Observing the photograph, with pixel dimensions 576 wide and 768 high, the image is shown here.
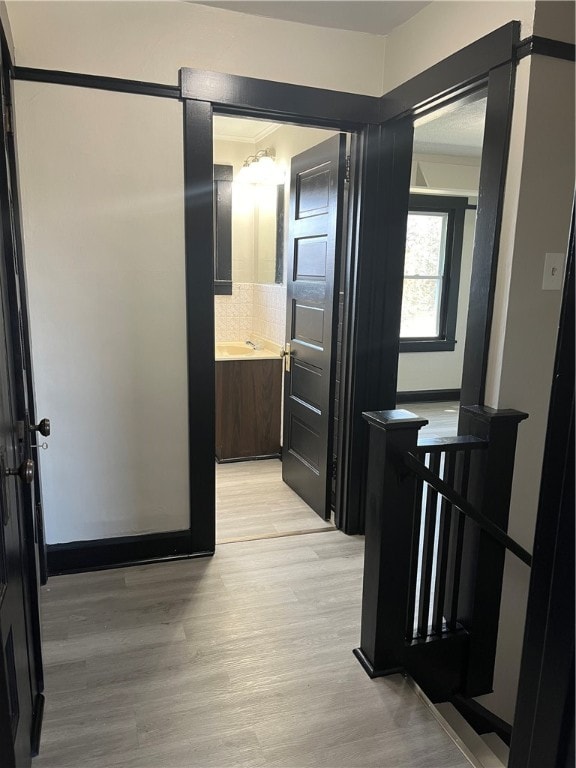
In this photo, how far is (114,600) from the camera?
248 centimetres

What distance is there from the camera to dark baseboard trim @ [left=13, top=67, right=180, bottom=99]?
227cm

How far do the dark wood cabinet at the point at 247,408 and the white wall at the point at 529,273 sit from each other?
2.31 m

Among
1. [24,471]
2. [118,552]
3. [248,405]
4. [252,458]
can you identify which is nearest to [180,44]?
[24,471]

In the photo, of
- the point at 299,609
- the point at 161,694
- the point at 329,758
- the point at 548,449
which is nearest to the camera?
the point at 548,449

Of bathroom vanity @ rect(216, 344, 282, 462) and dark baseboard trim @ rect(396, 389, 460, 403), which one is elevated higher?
bathroom vanity @ rect(216, 344, 282, 462)

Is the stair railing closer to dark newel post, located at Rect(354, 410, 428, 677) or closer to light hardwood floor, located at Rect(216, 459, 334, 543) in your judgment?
dark newel post, located at Rect(354, 410, 428, 677)

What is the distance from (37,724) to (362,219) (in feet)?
8.19

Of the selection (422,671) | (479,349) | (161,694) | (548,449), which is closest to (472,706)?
(422,671)

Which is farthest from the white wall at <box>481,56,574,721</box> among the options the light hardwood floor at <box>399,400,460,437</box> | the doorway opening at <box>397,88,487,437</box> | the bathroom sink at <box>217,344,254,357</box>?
the doorway opening at <box>397,88,487,437</box>

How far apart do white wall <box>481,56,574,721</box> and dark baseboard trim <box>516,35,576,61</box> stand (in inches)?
0.8

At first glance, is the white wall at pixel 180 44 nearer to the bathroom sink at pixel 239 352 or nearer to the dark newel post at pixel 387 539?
the dark newel post at pixel 387 539

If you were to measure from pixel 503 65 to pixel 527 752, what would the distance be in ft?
6.83

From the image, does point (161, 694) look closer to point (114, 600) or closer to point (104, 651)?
point (104, 651)

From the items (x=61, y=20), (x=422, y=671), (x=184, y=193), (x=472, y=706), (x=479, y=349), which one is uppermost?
(x=61, y=20)
